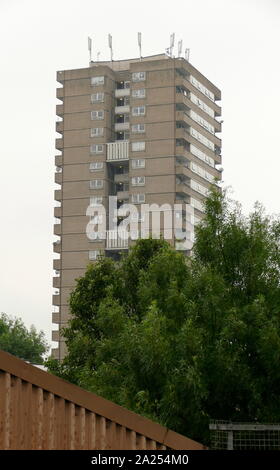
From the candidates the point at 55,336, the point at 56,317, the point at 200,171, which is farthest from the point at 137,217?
the point at 55,336

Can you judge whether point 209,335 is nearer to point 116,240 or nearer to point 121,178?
point 116,240

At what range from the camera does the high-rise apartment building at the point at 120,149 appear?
360ft

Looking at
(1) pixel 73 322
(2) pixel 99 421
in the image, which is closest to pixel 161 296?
(1) pixel 73 322

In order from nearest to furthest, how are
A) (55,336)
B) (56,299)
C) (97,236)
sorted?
(55,336) → (56,299) → (97,236)

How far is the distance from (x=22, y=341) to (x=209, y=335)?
9342 cm

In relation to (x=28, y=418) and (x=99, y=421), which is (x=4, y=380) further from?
(x=99, y=421)

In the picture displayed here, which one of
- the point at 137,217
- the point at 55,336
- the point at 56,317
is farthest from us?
the point at 137,217

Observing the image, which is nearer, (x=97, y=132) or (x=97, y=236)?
(x=97, y=236)

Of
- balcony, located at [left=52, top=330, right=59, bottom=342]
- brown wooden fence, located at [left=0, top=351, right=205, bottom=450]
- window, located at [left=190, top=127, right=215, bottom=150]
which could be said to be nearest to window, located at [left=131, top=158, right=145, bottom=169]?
window, located at [left=190, top=127, right=215, bottom=150]

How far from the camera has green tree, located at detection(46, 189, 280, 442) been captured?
2095 cm

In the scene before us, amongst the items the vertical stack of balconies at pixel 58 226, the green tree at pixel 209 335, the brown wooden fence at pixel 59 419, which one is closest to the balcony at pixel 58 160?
the vertical stack of balconies at pixel 58 226

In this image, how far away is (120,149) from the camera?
114250 millimetres

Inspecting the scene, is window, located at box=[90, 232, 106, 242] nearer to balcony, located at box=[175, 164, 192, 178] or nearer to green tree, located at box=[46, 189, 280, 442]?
balcony, located at box=[175, 164, 192, 178]

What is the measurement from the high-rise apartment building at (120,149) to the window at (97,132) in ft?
0.46
